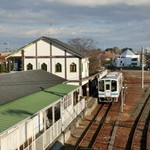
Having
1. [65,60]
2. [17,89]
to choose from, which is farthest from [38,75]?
[17,89]

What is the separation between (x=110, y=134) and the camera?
15.9 meters

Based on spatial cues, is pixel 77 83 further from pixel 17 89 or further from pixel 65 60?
pixel 17 89

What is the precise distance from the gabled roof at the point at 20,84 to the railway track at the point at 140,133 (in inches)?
266

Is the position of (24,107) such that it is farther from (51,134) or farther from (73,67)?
(73,67)

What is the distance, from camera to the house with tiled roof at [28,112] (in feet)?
33.2

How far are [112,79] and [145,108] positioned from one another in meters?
4.14

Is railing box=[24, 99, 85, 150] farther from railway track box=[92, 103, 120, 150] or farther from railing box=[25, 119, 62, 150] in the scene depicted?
railway track box=[92, 103, 120, 150]

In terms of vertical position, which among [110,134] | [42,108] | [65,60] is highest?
[65,60]

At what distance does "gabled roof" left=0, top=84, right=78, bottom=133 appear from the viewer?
9.37m

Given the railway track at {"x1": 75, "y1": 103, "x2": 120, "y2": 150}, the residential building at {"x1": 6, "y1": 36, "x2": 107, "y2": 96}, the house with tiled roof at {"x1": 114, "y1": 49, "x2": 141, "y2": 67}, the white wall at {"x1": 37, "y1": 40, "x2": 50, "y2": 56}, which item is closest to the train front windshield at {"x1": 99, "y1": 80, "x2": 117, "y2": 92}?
the residential building at {"x1": 6, "y1": 36, "x2": 107, "y2": 96}

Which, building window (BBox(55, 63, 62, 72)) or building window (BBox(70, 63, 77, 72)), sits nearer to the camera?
Answer: building window (BBox(70, 63, 77, 72))

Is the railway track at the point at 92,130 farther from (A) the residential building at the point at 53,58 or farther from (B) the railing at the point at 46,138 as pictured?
(A) the residential building at the point at 53,58

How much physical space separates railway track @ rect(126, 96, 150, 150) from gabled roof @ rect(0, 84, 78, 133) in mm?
5140

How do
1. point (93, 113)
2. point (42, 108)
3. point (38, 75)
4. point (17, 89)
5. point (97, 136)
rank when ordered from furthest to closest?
point (93, 113) → point (38, 75) → point (97, 136) → point (17, 89) → point (42, 108)
